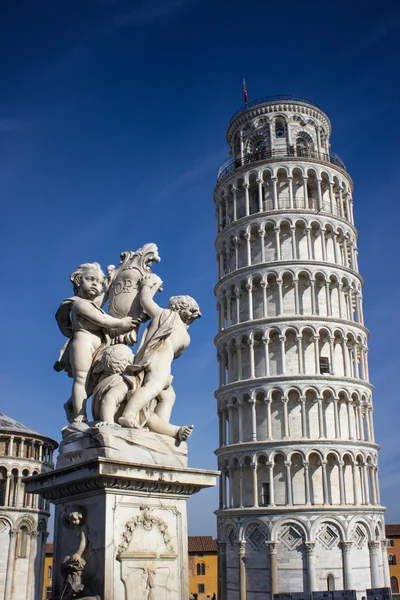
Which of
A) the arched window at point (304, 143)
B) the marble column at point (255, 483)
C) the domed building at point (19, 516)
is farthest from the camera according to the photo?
the domed building at point (19, 516)

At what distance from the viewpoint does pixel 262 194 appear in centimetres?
5519

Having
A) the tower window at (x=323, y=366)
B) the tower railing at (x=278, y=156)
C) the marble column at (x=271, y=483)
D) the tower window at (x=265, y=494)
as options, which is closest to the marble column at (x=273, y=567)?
the marble column at (x=271, y=483)

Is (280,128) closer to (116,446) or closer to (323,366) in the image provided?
(323,366)

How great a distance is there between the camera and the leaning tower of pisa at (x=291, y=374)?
4581cm

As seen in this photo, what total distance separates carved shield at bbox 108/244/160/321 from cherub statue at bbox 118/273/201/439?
123 millimetres

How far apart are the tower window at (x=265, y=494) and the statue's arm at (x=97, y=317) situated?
42.7m

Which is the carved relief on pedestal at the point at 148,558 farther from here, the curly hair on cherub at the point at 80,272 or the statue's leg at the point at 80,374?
the curly hair on cherub at the point at 80,272

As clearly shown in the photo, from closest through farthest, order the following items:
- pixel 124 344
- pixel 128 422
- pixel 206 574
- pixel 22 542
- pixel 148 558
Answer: pixel 148 558, pixel 128 422, pixel 124 344, pixel 22 542, pixel 206 574

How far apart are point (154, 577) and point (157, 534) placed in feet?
1.17

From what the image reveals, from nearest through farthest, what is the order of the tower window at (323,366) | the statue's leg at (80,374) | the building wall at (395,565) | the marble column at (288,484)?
the statue's leg at (80,374) < the marble column at (288,484) < the tower window at (323,366) < the building wall at (395,565)

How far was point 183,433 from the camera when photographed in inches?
259

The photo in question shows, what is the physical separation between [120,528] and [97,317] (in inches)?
80.4

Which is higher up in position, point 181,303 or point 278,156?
point 278,156

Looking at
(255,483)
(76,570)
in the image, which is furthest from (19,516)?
(76,570)
